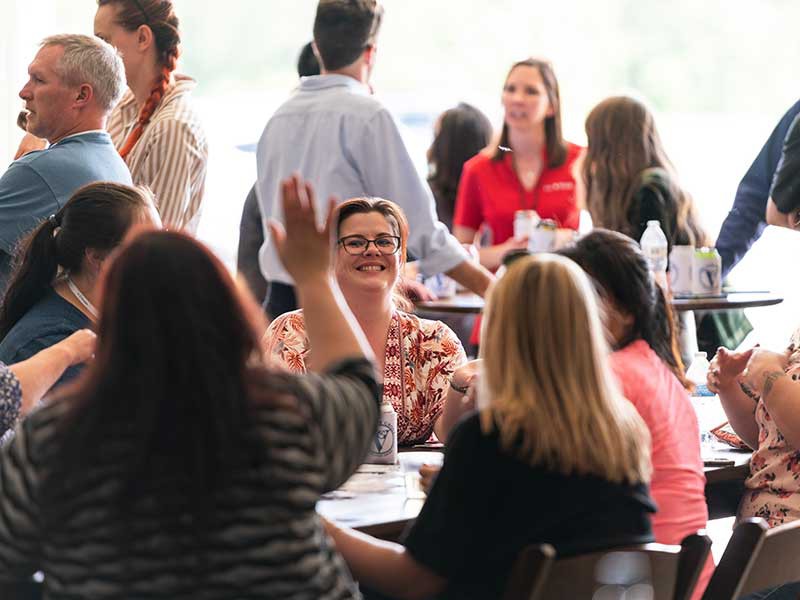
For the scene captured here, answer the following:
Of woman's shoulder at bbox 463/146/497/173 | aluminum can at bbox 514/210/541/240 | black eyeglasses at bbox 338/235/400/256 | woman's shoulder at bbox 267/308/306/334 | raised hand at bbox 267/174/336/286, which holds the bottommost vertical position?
woman's shoulder at bbox 267/308/306/334

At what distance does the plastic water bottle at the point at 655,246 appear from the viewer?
4.54m

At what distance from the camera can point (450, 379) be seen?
3.11 meters

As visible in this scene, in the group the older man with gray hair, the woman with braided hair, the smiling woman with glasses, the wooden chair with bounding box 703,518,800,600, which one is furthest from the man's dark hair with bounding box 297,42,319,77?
the wooden chair with bounding box 703,518,800,600

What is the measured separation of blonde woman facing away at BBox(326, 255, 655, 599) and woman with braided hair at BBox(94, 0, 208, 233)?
7.27 feet

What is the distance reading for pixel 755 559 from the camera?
1981 millimetres

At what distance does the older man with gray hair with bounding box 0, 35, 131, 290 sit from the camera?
335 centimetres

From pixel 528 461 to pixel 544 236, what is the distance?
3113 millimetres

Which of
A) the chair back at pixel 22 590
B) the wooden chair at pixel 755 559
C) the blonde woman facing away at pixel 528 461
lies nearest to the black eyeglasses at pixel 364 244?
the blonde woman facing away at pixel 528 461

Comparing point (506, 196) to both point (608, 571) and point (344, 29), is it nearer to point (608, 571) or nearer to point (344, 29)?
point (344, 29)

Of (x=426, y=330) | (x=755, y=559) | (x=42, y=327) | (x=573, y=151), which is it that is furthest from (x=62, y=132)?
(x=573, y=151)

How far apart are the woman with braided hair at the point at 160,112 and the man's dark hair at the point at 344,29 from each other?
44 centimetres

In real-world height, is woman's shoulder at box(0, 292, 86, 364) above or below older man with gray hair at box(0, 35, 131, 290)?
below

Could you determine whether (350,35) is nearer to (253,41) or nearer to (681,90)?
(253,41)

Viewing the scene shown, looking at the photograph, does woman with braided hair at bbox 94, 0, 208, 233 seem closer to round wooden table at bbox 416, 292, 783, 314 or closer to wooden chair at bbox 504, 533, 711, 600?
round wooden table at bbox 416, 292, 783, 314
